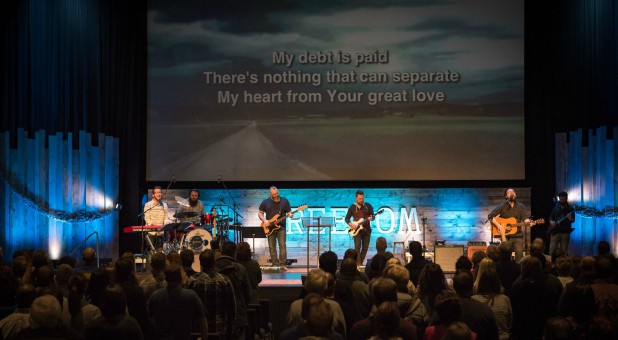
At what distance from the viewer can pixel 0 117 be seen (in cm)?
1498

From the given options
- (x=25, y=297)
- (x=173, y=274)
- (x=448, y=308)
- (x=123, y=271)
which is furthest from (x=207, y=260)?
(x=448, y=308)

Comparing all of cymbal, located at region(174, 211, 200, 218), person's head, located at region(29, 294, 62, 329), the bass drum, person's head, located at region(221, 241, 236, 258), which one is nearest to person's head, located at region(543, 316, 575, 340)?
person's head, located at region(29, 294, 62, 329)

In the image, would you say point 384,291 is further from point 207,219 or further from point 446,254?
point 207,219

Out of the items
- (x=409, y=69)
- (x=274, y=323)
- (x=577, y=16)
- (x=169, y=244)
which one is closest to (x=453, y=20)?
(x=409, y=69)

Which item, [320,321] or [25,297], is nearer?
[320,321]

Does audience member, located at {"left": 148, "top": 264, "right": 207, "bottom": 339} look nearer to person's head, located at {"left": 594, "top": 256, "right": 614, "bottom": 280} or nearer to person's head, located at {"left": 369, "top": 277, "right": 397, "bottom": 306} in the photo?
person's head, located at {"left": 369, "top": 277, "right": 397, "bottom": 306}

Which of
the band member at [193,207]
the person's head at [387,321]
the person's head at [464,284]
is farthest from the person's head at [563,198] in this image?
the person's head at [387,321]

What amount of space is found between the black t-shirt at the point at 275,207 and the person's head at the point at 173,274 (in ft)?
28.3

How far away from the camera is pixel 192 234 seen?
13.6 m

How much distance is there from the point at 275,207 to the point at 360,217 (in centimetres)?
169

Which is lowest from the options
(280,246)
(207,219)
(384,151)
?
(280,246)

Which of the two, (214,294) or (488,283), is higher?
(488,283)

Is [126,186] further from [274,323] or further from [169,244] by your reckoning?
[274,323]

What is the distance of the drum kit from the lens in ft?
44.6
